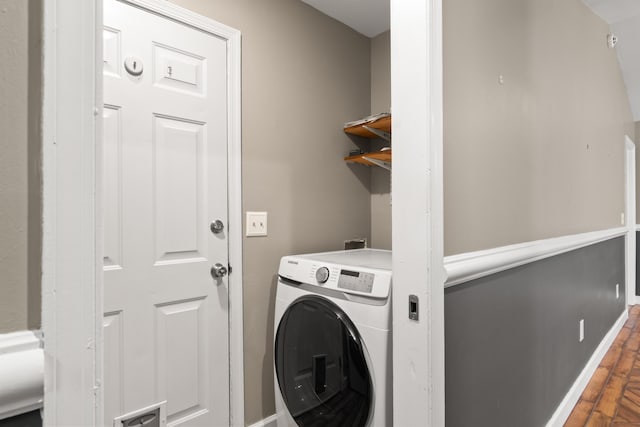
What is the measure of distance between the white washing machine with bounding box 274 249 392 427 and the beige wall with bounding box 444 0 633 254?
0.37 metres

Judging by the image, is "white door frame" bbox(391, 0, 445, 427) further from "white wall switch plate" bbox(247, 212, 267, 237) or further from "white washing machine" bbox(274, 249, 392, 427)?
"white wall switch plate" bbox(247, 212, 267, 237)

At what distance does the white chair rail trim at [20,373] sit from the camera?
1.13ft

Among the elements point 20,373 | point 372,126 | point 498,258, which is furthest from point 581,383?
point 20,373

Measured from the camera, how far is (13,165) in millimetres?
361

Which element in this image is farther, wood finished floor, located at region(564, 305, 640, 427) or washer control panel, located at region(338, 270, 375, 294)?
wood finished floor, located at region(564, 305, 640, 427)

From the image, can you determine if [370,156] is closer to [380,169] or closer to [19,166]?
[380,169]

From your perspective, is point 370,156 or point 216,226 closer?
point 216,226

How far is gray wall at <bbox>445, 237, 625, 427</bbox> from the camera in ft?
3.70

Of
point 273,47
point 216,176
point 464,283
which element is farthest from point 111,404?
point 273,47

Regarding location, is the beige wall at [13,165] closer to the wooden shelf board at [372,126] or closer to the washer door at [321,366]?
the washer door at [321,366]

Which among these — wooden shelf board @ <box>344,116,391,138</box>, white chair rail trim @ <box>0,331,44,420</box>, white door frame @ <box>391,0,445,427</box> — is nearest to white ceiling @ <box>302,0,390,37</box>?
wooden shelf board @ <box>344,116,391,138</box>

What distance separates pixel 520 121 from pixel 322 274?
110cm

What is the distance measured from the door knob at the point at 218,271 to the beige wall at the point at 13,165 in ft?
4.31

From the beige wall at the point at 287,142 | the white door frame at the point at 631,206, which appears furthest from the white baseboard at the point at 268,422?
the white door frame at the point at 631,206
